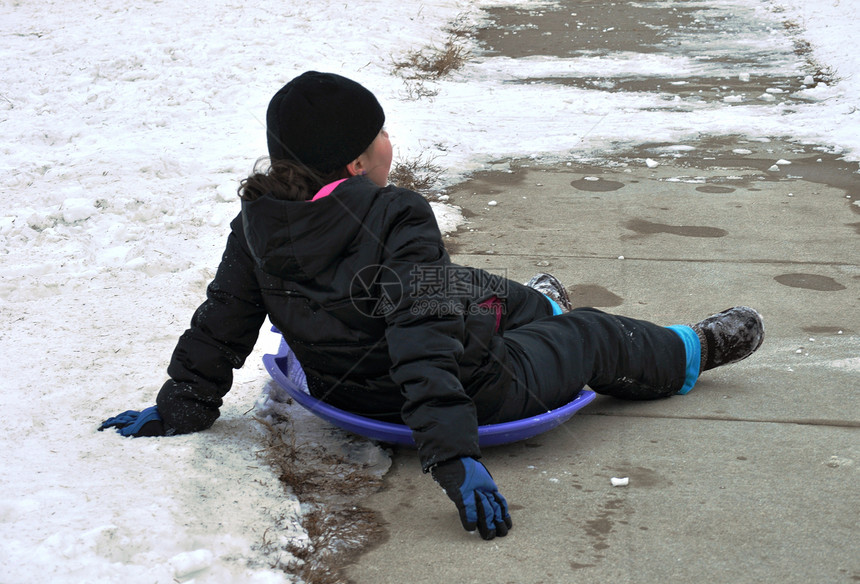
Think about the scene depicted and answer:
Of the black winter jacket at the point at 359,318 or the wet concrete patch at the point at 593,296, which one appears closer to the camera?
the black winter jacket at the point at 359,318

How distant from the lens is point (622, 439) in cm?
267

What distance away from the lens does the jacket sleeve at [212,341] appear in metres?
2.54

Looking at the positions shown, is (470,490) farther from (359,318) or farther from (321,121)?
(321,121)

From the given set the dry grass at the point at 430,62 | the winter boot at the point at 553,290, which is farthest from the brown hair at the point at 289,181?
the dry grass at the point at 430,62

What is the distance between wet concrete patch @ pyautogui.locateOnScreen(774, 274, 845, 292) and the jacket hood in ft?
7.92

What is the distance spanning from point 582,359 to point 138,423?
135 centimetres

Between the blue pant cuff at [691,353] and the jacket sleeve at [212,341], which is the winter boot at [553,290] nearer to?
the blue pant cuff at [691,353]

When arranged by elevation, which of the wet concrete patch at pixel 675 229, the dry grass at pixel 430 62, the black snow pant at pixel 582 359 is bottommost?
the dry grass at pixel 430 62

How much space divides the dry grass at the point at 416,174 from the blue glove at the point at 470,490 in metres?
3.30

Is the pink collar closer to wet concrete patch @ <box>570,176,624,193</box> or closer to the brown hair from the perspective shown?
the brown hair

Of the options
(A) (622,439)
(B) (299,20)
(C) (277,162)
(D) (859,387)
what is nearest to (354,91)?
(C) (277,162)

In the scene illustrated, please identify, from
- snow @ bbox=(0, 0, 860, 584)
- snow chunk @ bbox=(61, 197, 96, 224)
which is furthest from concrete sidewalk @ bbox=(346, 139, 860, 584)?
snow chunk @ bbox=(61, 197, 96, 224)

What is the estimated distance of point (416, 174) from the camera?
562 cm

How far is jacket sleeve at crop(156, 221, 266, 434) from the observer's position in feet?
8.32
